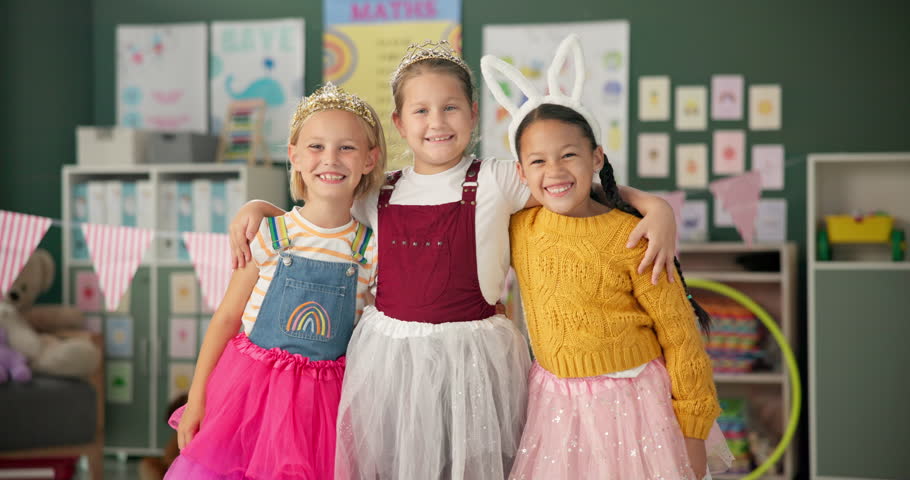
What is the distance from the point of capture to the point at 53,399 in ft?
11.7

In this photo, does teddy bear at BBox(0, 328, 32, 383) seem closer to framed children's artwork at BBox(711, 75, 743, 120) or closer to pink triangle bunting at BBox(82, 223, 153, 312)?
pink triangle bunting at BBox(82, 223, 153, 312)

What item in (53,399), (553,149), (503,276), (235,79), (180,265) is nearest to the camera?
(553,149)

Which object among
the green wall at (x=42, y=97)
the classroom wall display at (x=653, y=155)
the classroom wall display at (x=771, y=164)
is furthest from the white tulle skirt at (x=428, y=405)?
the green wall at (x=42, y=97)

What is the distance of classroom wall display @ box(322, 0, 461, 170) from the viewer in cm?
445

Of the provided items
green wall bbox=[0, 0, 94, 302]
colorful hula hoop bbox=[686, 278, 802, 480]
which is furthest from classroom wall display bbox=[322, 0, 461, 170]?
colorful hula hoop bbox=[686, 278, 802, 480]

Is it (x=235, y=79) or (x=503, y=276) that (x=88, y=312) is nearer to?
(x=235, y=79)

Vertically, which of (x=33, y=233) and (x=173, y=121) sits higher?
(x=173, y=121)

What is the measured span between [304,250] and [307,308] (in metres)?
0.12

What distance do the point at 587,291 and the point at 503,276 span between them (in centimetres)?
21

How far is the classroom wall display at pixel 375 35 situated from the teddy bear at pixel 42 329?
1635mm

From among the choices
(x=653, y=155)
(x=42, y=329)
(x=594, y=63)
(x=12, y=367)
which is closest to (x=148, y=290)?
(x=42, y=329)

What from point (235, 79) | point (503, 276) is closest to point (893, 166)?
point (503, 276)

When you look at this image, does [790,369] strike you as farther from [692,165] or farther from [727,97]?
[727,97]

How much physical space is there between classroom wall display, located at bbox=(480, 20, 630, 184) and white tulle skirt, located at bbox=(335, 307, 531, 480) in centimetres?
260
